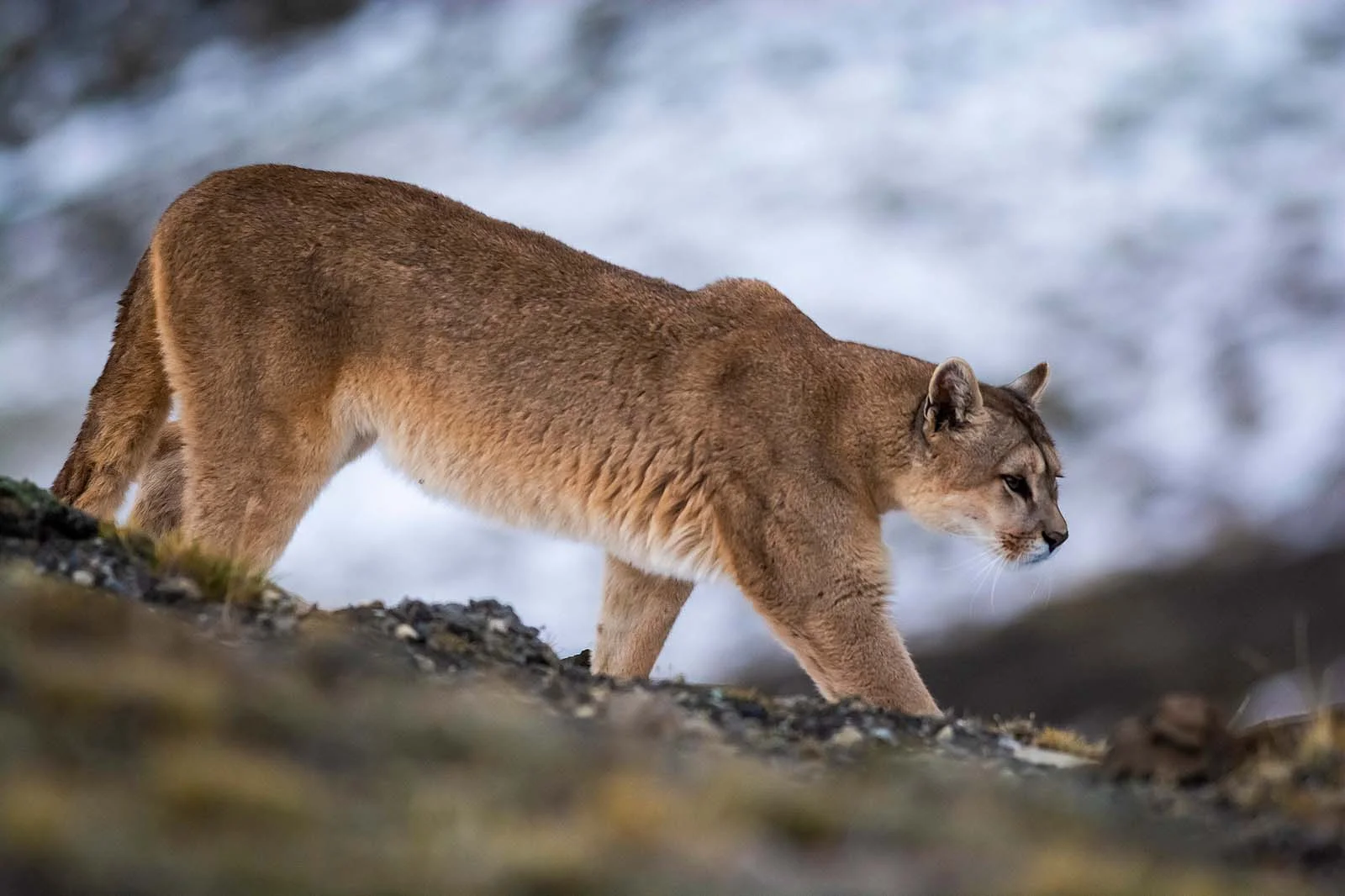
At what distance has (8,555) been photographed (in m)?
6.82

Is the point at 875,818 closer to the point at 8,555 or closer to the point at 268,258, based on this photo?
the point at 8,555

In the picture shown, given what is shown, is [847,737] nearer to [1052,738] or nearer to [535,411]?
[1052,738]

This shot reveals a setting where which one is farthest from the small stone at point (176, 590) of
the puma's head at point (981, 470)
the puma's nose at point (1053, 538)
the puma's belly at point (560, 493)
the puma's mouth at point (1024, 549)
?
the puma's nose at point (1053, 538)

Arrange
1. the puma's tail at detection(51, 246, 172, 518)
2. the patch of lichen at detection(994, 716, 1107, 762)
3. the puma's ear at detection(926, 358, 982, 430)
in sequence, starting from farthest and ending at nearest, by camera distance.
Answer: the puma's ear at detection(926, 358, 982, 430) → the puma's tail at detection(51, 246, 172, 518) → the patch of lichen at detection(994, 716, 1107, 762)

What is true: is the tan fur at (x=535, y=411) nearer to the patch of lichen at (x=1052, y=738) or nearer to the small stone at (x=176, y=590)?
the patch of lichen at (x=1052, y=738)

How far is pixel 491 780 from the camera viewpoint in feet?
15.0

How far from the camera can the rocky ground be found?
12.4 ft

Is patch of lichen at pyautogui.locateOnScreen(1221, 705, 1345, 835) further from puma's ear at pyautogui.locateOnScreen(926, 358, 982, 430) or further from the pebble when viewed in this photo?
puma's ear at pyautogui.locateOnScreen(926, 358, 982, 430)

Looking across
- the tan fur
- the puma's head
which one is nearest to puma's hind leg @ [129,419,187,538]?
the tan fur

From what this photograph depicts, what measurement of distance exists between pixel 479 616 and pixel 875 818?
3.94 meters

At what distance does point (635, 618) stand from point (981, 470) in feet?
7.75

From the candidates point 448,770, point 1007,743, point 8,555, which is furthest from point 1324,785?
point 8,555

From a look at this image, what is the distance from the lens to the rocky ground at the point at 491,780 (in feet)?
12.4

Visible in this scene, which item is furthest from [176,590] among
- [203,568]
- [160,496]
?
[160,496]
